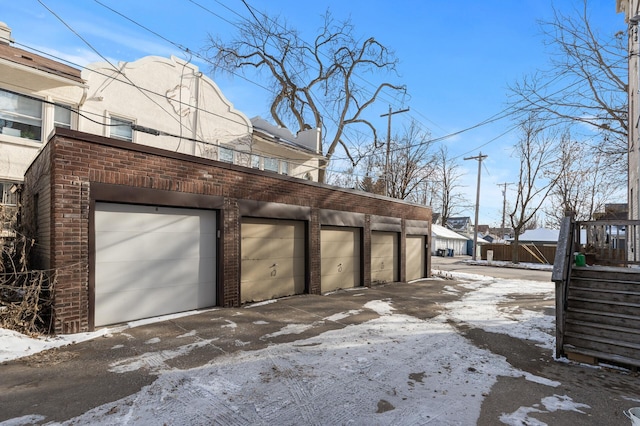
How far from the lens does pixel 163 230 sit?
7.15 m

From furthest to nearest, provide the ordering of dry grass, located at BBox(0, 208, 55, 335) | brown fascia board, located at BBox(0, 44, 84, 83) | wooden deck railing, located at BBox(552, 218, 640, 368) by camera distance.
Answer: brown fascia board, located at BBox(0, 44, 84, 83), dry grass, located at BBox(0, 208, 55, 335), wooden deck railing, located at BBox(552, 218, 640, 368)

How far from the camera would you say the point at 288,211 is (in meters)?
9.74

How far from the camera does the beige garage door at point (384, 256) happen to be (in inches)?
526

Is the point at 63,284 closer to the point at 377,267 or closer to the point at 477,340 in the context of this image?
the point at 477,340

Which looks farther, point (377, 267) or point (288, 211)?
point (377, 267)

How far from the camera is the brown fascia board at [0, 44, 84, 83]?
9261 mm

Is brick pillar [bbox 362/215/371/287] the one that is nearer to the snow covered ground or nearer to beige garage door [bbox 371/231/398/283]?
beige garage door [bbox 371/231/398/283]

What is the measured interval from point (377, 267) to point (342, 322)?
6.49 metres

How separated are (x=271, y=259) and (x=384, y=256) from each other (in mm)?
6008

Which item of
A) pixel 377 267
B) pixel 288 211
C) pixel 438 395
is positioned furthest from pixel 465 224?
pixel 438 395

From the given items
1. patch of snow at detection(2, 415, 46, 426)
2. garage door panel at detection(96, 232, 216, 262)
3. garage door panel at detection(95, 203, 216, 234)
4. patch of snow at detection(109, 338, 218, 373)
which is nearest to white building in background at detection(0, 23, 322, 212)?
garage door panel at detection(95, 203, 216, 234)

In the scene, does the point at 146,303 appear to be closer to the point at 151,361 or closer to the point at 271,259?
the point at 151,361

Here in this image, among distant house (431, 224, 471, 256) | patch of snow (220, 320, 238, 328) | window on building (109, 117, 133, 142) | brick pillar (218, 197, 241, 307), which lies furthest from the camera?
distant house (431, 224, 471, 256)

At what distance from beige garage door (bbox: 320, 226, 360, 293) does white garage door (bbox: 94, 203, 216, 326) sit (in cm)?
405
